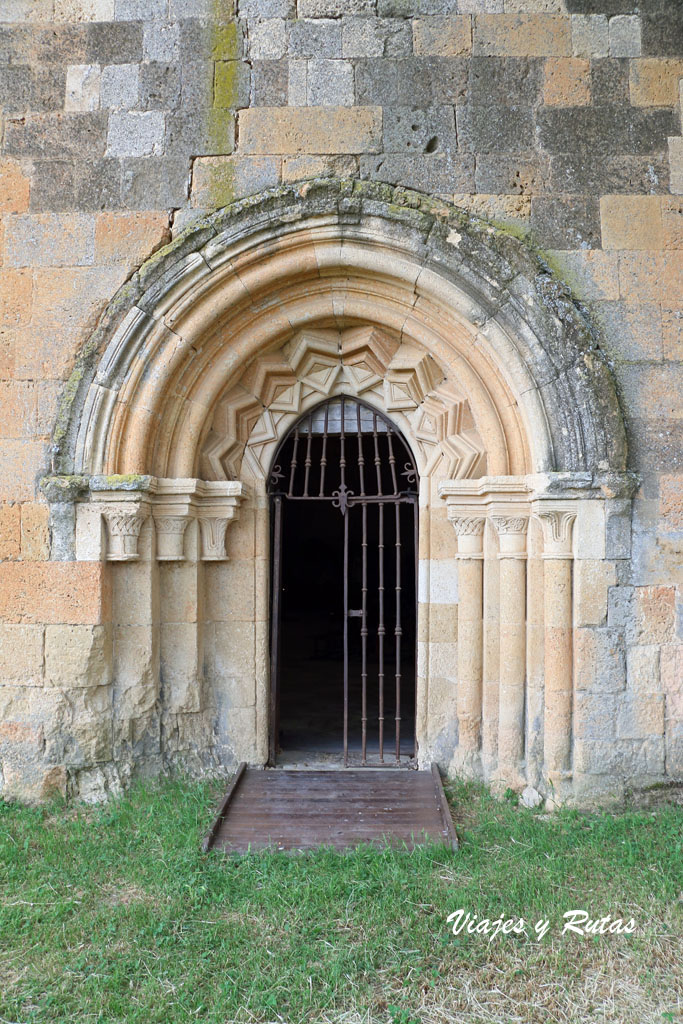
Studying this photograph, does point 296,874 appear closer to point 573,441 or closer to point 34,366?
point 573,441

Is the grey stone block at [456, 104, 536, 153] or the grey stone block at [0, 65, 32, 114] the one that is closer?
the grey stone block at [456, 104, 536, 153]

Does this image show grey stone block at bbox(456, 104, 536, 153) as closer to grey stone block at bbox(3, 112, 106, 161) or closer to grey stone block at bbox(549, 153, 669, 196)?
grey stone block at bbox(549, 153, 669, 196)

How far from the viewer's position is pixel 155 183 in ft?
14.3

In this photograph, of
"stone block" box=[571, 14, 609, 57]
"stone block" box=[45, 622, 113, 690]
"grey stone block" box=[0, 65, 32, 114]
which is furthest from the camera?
"grey stone block" box=[0, 65, 32, 114]

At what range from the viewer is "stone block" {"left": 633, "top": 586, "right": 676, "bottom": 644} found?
13.4 ft

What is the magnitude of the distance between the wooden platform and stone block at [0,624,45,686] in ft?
4.44

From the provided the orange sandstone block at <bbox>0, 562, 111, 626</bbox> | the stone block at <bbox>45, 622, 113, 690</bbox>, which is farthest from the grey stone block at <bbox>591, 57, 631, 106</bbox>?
the stone block at <bbox>45, 622, 113, 690</bbox>

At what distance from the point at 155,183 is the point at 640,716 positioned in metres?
4.30

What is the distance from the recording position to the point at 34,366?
4.30 metres

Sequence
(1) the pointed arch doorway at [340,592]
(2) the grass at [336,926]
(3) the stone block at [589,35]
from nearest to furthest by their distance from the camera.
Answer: (2) the grass at [336,926], (3) the stone block at [589,35], (1) the pointed arch doorway at [340,592]

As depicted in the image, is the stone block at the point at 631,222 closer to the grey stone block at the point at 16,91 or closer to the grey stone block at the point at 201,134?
the grey stone block at the point at 201,134

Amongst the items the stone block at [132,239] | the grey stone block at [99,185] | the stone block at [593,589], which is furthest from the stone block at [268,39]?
the stone block at [593,589]

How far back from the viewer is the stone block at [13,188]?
14.4 feet

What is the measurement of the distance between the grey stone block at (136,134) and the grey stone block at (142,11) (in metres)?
0.62
